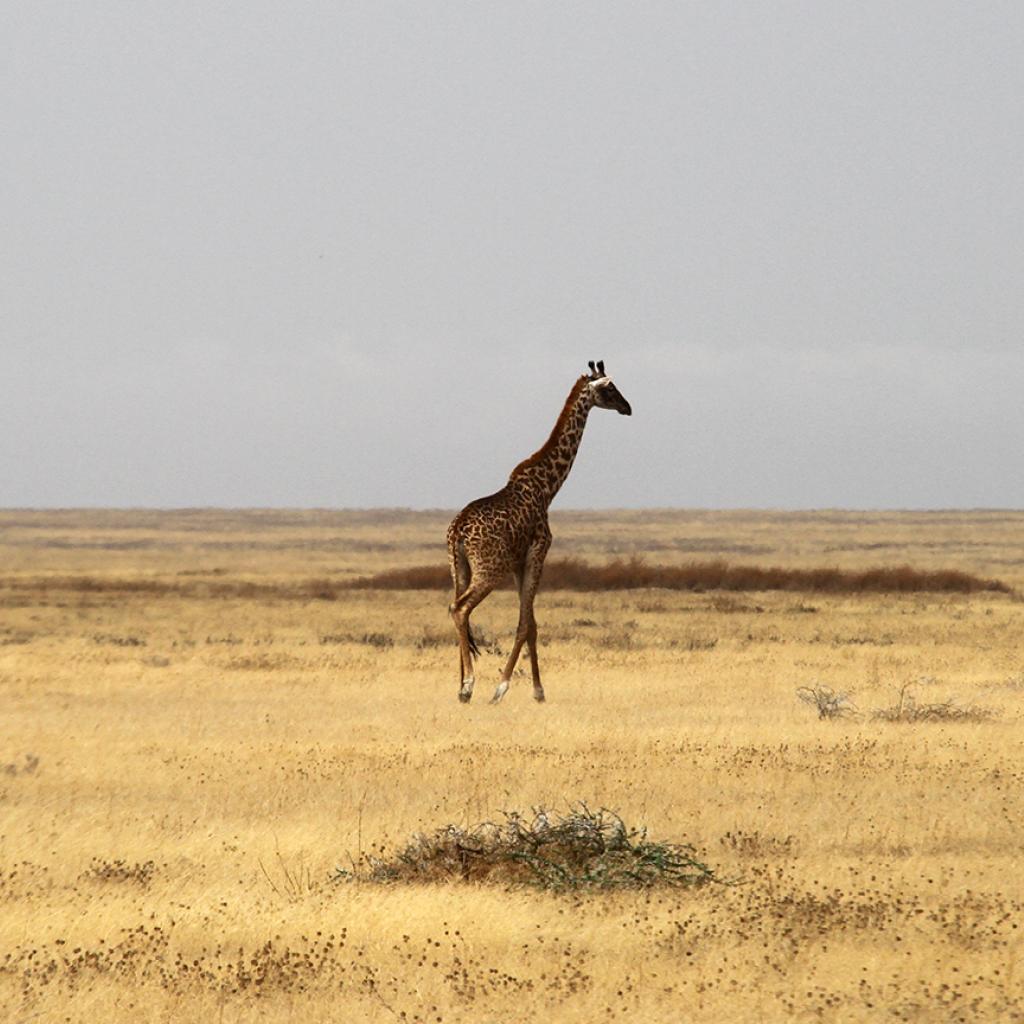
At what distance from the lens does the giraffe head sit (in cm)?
2391

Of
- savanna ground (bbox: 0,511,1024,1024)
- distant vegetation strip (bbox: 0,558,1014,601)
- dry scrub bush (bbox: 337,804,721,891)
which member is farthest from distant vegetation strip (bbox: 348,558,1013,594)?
dry scrub bush (bbox: 337,804,721,891)

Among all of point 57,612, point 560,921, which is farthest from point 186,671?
point 560,921

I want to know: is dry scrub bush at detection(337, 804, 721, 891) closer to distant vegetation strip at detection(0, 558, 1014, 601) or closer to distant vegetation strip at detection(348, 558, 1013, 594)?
distant vegetation strip at detection(0, 558, 1014, 601)

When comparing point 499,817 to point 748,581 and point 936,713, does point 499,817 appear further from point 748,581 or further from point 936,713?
point 748,581

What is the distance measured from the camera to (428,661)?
28.7 m

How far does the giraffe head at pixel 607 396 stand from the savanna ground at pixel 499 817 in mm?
4172

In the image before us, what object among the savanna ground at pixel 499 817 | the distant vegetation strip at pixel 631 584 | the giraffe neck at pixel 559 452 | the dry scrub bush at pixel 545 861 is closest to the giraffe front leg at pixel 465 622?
the savanna ground at pixel 499 817

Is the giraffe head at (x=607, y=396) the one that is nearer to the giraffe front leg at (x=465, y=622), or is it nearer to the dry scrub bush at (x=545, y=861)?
the giraffe front leg at (x=465, y=622)

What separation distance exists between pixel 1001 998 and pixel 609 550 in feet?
303

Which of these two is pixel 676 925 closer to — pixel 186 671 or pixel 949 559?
pixel 186 671

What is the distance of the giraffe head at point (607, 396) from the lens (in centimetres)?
2391

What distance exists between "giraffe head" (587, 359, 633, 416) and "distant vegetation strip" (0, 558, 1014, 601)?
2575 cm

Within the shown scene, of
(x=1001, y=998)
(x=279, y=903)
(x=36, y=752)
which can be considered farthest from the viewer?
(x=36, y=752)

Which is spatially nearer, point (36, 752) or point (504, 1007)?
point (504, 1007)
